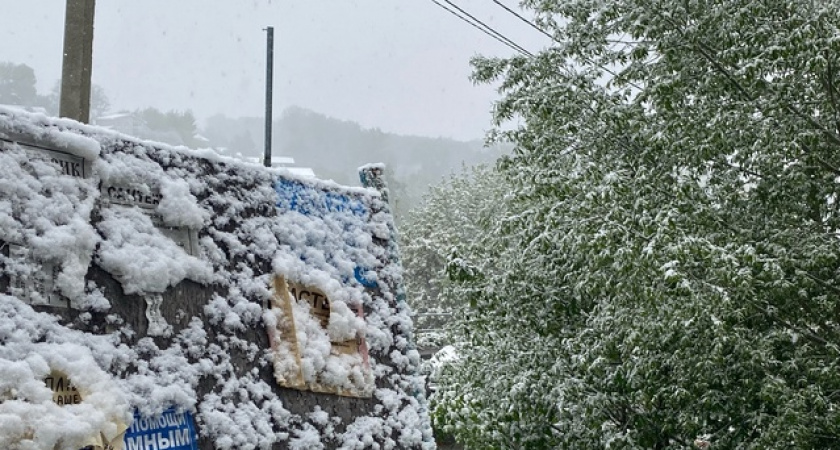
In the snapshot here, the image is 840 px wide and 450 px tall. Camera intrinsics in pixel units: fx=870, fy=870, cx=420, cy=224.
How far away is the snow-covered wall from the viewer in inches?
54.0

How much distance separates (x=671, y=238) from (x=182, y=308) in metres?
5.47

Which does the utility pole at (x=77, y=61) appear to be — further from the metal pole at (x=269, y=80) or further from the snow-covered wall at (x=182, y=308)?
the metal pole at (x=269, y=80)

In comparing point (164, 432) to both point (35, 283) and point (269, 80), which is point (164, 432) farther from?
point (269, 80)

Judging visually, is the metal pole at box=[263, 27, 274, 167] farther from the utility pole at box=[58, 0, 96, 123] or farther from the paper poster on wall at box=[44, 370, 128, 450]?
the paper poster on wall at box=[44, 370, 128, 450]

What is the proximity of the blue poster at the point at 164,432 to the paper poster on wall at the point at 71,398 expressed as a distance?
4 centimetres

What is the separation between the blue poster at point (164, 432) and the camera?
1443 millimetres

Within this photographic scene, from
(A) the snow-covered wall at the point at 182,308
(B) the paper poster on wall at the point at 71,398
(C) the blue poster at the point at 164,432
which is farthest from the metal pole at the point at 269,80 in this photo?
(B) the paper poster on wall at the point at 71,398

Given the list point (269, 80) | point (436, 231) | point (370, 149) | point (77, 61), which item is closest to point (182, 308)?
point (77, 61)

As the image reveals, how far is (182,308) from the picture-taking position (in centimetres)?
163

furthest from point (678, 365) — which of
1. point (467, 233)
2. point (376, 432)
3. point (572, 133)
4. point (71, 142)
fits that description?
point (467, 233)

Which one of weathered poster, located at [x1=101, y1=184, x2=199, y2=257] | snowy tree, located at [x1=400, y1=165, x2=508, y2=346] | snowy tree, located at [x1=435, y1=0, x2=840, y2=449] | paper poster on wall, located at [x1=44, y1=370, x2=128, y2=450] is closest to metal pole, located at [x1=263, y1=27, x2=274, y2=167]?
snowy tree, located at [x1=435, y1=0, x2=840, y2=449]

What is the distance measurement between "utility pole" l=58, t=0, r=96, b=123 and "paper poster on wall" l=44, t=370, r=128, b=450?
6.92 feet

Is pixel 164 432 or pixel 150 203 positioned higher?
pixel 150 203

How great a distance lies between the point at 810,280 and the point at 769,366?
0.81 m
